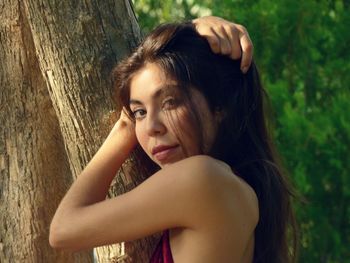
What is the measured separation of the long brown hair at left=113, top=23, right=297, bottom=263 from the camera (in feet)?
9.41

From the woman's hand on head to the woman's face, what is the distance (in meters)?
0.15

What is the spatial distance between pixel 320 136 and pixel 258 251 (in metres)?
3.85

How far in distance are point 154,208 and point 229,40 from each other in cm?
52

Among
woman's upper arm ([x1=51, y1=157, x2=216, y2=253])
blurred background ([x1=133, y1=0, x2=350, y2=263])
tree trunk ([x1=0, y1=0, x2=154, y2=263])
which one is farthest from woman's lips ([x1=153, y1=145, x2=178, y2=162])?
blurred background ([x1=133, y1=0, x2=350, y2=263])

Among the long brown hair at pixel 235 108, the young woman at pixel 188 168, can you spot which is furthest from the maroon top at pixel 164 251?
Answer: the long brown hair at pixel 235 108

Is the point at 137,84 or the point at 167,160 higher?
the point at 137,84

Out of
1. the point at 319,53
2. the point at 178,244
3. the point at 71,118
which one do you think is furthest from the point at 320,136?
the point at 178,244

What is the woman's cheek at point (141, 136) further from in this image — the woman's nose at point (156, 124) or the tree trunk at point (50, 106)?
the tree trunk at point (50, 106)

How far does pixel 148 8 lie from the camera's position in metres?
7.96

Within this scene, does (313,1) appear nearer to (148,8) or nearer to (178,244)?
(148,8)

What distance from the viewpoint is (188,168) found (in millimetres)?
2717

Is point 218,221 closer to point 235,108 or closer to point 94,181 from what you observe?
point 235,108

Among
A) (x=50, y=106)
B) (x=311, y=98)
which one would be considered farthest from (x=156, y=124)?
(x=311, y=98)

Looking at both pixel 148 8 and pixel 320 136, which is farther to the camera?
pixel 148 8
